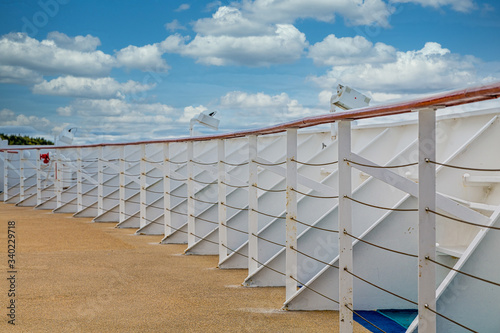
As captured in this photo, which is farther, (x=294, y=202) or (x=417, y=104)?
(x=294, y=202)

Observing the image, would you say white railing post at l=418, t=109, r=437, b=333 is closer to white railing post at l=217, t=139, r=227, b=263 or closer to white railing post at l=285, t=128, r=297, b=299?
white railing post at l=285, t=128, r=297, b=299

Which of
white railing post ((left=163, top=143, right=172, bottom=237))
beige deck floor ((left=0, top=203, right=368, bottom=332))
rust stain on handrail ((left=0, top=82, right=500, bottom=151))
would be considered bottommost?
beige deck floor ((left=0, top=203, right=368, bottom=332))

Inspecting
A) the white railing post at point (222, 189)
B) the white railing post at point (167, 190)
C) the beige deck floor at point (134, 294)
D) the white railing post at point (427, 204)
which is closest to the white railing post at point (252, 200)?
the beige deck floor at point (134, 294)

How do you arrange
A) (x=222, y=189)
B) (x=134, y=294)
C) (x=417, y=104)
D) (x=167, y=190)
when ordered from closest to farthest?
(x=417, y=104) < (x=134, y=294) < (x=222, y=189) < (x=167, y=190)

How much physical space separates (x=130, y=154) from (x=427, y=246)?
10.6 m

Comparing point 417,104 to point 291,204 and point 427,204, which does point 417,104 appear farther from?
point 291,204

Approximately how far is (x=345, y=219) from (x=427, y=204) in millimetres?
813

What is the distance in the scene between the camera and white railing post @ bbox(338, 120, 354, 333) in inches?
128

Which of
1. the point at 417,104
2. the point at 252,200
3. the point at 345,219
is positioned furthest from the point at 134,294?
the point at 417,104

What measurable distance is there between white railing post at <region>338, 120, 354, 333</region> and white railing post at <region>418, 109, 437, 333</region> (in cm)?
76

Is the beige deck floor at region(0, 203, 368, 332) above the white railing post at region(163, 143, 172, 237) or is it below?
below

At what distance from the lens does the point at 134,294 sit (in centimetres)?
456

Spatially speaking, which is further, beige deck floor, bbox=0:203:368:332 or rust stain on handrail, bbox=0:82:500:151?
beige deck floor, bbox=0:203:368:332

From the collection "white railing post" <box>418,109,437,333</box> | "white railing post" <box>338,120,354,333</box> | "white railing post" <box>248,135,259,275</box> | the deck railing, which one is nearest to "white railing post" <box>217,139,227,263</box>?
the deck railing
